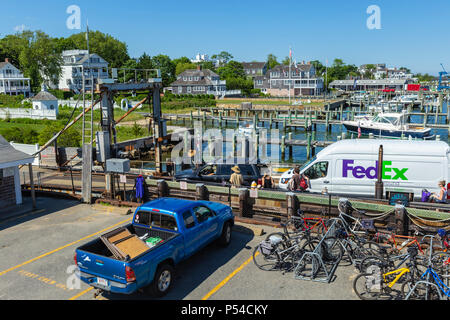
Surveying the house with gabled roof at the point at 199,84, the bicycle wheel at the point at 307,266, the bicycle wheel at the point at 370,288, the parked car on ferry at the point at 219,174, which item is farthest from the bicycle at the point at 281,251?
the house with gabled roof at the point at 199,84

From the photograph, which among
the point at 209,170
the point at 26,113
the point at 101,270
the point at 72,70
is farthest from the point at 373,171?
the point at 72,70

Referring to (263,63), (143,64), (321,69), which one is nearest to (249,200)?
(143,64)

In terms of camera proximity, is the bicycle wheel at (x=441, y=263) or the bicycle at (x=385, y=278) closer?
the bicycle at (x=385, y=278)

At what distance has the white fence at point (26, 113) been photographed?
2253 inches

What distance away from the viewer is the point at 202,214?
10.4 metres

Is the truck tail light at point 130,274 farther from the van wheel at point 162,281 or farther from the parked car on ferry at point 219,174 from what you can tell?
the parked car on ferry at point 219,174

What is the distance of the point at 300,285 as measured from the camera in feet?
29.7

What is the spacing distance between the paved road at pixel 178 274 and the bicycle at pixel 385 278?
1.38 ft

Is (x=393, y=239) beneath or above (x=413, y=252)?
beneath

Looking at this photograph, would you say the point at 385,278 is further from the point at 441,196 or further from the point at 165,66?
the point at 165,66

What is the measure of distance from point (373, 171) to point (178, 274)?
353 inches

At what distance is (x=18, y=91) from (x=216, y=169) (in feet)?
306

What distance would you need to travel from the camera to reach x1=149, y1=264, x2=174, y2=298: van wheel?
8414mm

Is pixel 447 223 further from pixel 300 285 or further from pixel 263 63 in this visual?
pixel 263 63
